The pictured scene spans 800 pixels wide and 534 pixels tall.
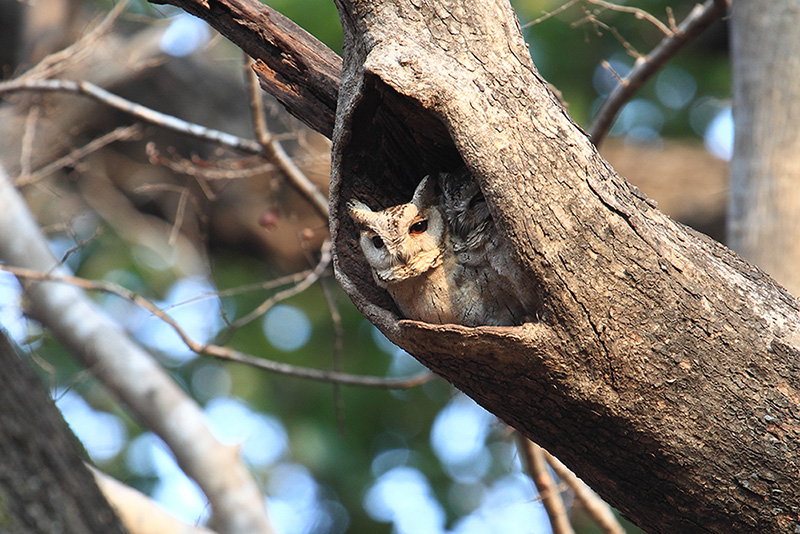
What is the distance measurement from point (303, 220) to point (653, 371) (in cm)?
486

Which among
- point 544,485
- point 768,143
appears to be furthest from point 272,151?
point 768,143

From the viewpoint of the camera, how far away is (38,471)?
1.42 meters

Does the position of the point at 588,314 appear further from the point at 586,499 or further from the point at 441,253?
the point at 586,499

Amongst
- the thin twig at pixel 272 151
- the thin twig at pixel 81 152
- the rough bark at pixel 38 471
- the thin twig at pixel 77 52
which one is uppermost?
the thin twig at pixel 77 52

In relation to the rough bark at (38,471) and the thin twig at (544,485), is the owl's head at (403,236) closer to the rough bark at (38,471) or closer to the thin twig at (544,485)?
the rough bark at (38,471)

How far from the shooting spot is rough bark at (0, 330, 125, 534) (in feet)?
4.48

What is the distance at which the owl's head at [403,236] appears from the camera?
2.12 m

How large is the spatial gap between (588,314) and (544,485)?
216cm

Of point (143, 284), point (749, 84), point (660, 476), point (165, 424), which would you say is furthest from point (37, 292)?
point (749, 84)

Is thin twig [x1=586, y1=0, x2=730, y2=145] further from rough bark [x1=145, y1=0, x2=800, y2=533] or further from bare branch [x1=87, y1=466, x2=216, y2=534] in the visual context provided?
bare branch [x1=87, y1=466, x2=216, y2=534]

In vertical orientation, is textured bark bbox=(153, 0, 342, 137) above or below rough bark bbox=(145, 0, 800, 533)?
above

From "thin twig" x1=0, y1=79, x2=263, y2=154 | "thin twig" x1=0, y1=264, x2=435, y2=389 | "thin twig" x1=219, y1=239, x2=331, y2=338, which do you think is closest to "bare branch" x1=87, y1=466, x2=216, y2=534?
"thin twig" x1=0, y1=264, x2=435, y2=389

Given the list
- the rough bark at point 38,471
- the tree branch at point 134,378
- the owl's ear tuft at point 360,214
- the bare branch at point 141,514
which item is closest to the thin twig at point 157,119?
the tree branch at point 134,378

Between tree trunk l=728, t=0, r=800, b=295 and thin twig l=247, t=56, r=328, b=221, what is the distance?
2.28 m
